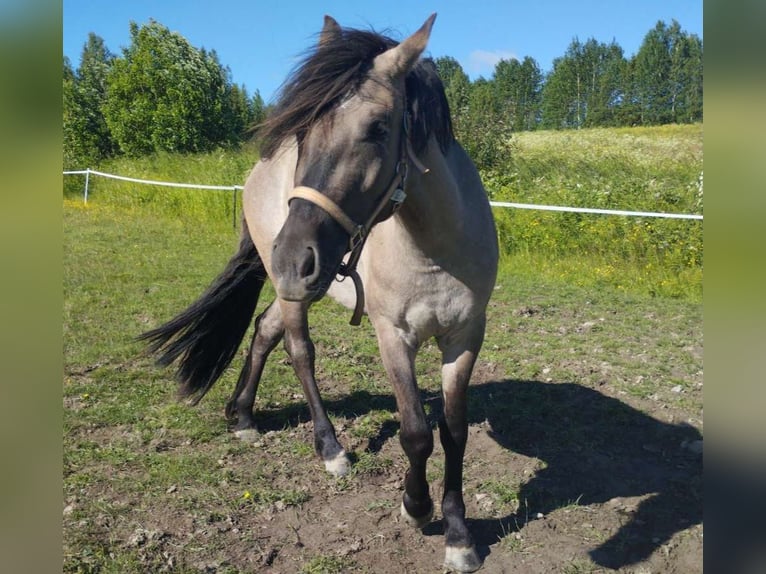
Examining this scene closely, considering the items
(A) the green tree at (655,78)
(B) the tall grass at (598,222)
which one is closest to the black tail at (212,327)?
(B) the tall grass at (598,222)

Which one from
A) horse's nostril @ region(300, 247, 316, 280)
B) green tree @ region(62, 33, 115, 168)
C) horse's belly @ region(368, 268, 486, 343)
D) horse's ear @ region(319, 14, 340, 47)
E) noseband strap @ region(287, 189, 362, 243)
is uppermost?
green tree @ region(62, 33, 115, 168)

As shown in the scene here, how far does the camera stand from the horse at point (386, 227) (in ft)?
6.77

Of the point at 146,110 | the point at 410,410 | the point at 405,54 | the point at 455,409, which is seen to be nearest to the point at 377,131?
the point at 405,54

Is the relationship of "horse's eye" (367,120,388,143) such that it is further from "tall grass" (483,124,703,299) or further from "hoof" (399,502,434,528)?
"tall grass" (483,124,703,299)

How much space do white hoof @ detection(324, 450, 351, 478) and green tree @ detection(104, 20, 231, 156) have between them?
25470 mm

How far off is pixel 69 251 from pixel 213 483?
804cm

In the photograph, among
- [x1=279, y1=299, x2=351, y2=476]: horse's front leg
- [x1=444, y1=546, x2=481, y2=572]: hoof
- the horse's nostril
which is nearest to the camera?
the horse's nostril

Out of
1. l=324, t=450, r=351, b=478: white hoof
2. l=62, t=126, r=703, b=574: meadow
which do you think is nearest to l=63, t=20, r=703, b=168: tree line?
l=62, t=126, r=703, b=574: meadow

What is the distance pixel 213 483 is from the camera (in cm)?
335

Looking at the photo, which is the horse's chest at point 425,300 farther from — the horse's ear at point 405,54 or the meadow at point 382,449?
the meadow at point 382,449

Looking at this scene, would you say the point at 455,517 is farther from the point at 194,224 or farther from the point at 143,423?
the point at 194,224

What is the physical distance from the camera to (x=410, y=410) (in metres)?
2.85

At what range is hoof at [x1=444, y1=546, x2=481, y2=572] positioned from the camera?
2693mm
